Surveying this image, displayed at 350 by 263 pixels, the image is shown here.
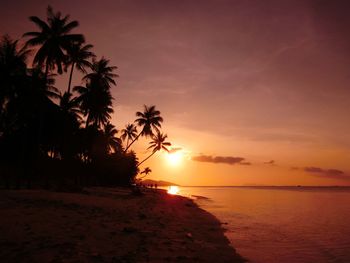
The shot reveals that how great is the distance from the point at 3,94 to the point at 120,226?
2533cm

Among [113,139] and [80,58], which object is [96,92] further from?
[113,139]

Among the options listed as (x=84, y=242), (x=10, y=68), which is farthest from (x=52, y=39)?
(x=84, y=242)

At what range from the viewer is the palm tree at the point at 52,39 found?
3097cm

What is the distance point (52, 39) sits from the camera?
102 ft

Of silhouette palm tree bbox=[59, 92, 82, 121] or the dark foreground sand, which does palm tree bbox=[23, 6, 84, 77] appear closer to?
silhouette palm tree bbox=[59, 92, 82, 121]

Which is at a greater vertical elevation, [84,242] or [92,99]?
[92,99]

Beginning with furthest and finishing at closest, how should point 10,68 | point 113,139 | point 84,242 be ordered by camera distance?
1. point 113,139
2. point 10,68
3. point 84,242

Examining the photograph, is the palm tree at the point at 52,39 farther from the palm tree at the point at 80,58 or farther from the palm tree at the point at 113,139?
the palm tree at the point at 113,139

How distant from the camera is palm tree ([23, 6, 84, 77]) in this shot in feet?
102

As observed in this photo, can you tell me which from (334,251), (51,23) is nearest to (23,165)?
(51,23)

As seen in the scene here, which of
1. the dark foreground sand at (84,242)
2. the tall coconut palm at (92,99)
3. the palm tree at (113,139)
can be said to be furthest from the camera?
the palm tree at (113,139)

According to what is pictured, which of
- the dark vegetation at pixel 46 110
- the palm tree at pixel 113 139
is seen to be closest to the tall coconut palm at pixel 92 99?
the dark vegetation at pixel 46 110

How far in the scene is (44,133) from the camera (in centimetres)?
3938

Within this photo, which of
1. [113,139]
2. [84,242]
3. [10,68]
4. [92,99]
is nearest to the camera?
[84,242]
